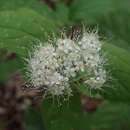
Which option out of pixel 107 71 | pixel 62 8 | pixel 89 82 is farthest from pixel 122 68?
pixel 62 8

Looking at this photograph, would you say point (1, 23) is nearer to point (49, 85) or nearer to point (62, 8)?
point (49, 85)

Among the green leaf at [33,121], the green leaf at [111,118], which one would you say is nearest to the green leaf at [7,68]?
the green leaf at [33,121]

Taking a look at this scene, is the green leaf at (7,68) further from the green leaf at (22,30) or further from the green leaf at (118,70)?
the green leaf at (118,70)

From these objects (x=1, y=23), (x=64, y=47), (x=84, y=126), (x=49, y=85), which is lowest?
(x=84, y=126)

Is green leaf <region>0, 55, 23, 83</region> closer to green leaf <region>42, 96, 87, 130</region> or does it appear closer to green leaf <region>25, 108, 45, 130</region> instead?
green leaf <region>25, 108, 45, 130</region>

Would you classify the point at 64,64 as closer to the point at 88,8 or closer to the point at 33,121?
the point at 33,121

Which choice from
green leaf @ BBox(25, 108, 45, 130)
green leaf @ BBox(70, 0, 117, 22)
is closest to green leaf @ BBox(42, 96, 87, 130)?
green leaf @ BBox(25, 108, 45, 130)

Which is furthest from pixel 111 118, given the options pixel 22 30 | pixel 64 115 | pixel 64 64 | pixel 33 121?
pixel 22 30
